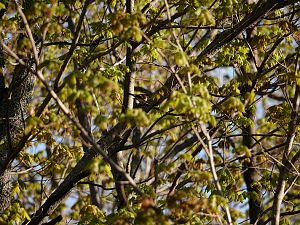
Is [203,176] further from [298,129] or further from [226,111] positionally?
[298,129]

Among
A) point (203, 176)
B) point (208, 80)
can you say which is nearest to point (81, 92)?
point (203, 176)

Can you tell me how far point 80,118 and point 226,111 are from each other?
7.54 feet

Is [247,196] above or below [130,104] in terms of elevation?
below

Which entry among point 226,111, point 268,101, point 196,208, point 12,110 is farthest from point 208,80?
point 268,101

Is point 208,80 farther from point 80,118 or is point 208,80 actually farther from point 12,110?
point 12,110

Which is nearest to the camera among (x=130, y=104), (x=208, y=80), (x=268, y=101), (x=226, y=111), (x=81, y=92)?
A: (x=81, y=92)

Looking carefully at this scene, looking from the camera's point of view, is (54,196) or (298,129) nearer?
(54,196)

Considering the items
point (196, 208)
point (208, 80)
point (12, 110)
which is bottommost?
point (196, 208)

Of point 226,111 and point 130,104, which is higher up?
point 130,104

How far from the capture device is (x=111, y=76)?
7.02 m

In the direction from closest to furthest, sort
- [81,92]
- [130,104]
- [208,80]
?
1. [81,92]
2. [208,80]
3. [130,104]

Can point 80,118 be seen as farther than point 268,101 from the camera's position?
No

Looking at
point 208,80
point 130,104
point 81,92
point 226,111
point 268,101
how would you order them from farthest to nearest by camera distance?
point 268,101 < point 130,104 < point 208,80 < point 226,111 < point 81,92

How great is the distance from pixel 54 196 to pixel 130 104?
5.09 feet
